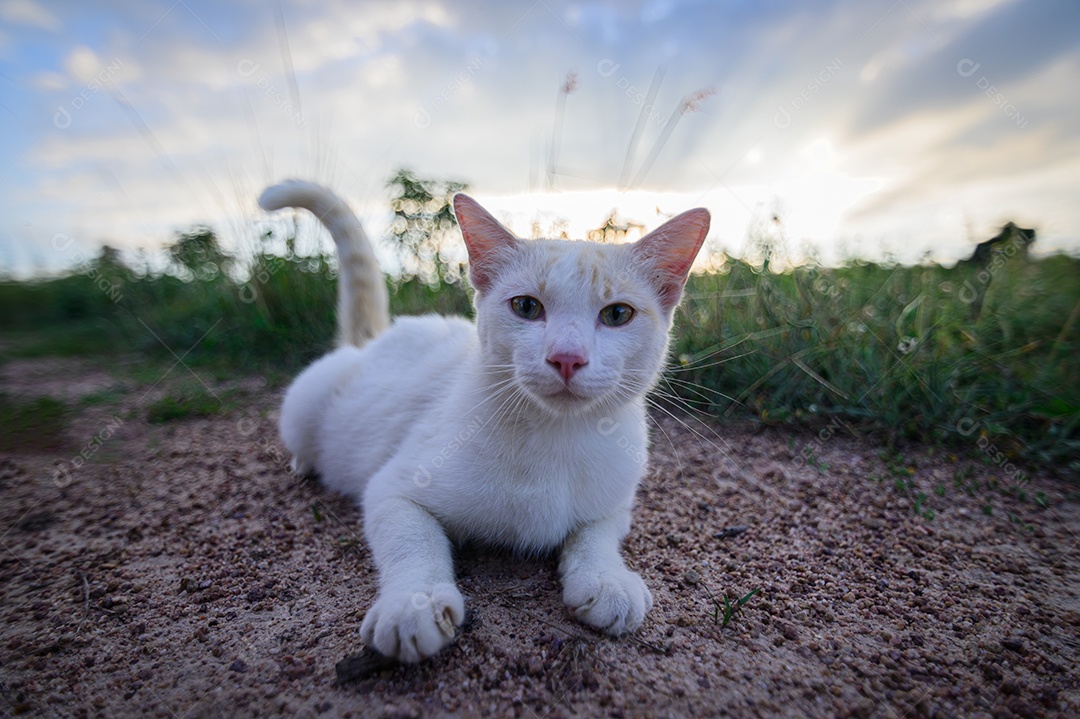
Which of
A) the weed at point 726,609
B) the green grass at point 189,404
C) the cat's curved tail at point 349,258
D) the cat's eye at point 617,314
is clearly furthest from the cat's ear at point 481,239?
the green grass at point 189,404

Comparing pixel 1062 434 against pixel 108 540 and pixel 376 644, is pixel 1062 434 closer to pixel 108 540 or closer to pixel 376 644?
pixel 376 644

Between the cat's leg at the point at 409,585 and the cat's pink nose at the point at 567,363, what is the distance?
69 centimetres

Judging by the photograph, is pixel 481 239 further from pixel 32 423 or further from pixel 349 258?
pixel 32 423

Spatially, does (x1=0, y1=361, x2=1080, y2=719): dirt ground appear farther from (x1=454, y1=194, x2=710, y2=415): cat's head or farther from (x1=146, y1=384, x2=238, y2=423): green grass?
(x1=454, y1=194, x2=710, y2=415): cat's head

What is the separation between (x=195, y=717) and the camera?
120cm

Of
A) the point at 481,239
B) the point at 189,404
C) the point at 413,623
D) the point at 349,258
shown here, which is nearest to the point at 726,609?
the point at 413,623

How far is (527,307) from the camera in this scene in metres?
1.88

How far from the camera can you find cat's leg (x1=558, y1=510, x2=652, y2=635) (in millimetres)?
1490

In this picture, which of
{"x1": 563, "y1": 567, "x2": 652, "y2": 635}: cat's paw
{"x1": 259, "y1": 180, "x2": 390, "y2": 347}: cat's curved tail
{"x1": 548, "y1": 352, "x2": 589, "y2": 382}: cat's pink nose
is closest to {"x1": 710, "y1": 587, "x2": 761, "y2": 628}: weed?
{"x1": 563, "y1": 567, "x2": 652, "y2": 635}: cat's paw

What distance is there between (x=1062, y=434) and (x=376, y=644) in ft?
11.1

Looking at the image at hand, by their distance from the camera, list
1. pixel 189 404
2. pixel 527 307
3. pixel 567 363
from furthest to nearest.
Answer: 1. pixel 189 404
2. pixel 527 307
3. pixel 567 363

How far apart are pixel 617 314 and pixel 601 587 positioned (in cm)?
90

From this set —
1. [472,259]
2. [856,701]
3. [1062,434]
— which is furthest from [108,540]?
[1062,434]

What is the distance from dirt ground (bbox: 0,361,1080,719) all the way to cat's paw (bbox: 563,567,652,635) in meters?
0.05
